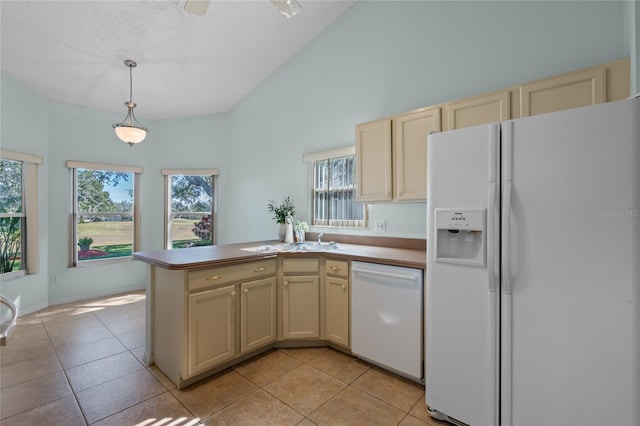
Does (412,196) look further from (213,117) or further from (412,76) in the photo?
(213,117)

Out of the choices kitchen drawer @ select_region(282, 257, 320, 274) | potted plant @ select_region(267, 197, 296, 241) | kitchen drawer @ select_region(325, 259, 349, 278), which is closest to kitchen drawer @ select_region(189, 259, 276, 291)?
kitchen drawer @ select_region(282, 257, 320, 274)

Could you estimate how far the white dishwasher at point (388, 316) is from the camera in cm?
204

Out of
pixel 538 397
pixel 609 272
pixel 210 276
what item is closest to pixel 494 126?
pixel 609 272

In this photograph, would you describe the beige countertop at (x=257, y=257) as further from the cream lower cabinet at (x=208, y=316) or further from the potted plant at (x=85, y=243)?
the potted plant at (x=85, y=243)

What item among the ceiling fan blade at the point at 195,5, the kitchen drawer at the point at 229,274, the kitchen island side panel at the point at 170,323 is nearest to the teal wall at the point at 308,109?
the kitchen drawer at the point at 229,274

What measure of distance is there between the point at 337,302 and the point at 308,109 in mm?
2355

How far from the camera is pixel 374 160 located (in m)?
2.63

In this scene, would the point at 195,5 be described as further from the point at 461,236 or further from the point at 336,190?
the point at 461,236

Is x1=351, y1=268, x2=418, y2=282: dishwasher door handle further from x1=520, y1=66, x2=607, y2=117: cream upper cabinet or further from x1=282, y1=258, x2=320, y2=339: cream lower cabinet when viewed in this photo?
x1=520, y1=66, x2=607, y2=117: cream upper cabinet

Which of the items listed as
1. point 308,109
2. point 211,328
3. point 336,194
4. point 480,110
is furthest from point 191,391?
point 308,109

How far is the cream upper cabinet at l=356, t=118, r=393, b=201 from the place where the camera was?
253 centimetres

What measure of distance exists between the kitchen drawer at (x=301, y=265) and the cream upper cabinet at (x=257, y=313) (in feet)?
0.52

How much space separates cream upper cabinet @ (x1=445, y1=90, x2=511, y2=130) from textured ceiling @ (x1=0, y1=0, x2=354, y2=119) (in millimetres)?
1985

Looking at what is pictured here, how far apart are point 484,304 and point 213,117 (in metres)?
4.72
